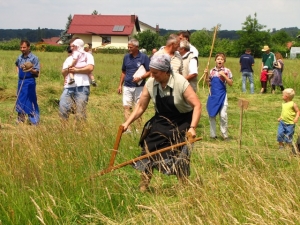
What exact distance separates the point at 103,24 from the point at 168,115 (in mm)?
90999

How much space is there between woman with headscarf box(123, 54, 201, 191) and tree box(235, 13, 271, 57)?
59.8 meters

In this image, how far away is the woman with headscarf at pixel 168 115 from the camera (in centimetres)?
508

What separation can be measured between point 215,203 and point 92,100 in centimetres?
1044

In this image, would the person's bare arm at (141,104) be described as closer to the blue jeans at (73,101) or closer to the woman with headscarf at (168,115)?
the woman with headscarf at (168,115)

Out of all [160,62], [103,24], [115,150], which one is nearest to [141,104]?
[160,62]

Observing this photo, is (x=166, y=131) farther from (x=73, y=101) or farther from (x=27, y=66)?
(x=27, y=66)

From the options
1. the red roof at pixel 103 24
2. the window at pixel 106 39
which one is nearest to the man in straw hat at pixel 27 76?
the window at pixel 106 39

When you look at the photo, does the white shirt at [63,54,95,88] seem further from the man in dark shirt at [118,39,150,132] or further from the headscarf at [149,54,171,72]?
the headscarf at [149,54,171,72]

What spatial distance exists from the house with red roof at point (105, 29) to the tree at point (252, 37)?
92.9 ft


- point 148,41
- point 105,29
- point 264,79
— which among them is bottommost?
point 264,79

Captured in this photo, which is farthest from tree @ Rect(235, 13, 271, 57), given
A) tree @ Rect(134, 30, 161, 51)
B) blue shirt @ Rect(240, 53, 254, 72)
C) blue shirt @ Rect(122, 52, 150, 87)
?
blue shirt @ Rect(122, 52, 150, 87)

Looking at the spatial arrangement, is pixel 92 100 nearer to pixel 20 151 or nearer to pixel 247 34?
pixel 20 151

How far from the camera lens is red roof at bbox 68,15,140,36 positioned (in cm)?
9150

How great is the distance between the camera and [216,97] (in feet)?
29.0
